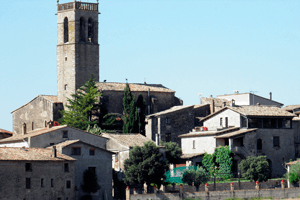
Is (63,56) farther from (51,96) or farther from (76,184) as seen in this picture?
(76,184)

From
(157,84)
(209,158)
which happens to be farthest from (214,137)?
(157,84)

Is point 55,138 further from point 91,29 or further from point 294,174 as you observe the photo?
point 91,29

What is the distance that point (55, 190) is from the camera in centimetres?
5106

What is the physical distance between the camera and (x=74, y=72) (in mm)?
78125

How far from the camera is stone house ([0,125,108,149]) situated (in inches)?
2277

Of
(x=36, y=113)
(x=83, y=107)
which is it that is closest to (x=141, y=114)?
(x=83, y=107)

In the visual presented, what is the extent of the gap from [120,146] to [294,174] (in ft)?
52.6

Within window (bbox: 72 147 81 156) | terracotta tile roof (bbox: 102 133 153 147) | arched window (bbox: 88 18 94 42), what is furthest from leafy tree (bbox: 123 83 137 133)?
window (bbox: 72 147 81 156)

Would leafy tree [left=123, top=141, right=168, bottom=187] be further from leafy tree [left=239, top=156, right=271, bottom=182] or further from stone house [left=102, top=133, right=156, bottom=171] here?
leafy tree [left=239, top=156, right=271, bottom=182]

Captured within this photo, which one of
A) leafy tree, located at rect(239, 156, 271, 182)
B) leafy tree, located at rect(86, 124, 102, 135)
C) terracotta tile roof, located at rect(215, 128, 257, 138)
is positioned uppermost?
leafy tree, located at rect(86, 124, 102, 135)

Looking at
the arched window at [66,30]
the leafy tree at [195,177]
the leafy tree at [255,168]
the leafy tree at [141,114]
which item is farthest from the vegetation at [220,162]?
the arched window at [66,30]

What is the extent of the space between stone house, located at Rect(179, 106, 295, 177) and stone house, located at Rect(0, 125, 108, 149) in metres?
9.73

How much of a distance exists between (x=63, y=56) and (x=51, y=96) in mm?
5066

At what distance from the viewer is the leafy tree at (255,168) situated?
58.2 m
